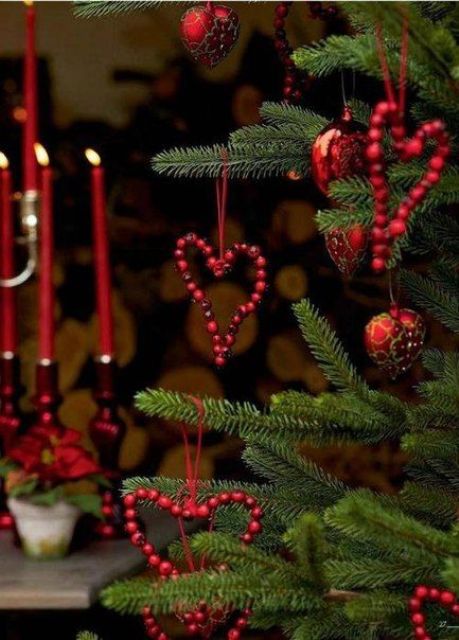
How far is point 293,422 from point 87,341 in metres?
0.95

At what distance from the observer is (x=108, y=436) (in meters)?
1.23

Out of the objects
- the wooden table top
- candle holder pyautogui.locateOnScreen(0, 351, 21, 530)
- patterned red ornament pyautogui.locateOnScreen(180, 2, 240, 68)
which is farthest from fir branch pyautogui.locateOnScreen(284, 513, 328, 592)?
candle holder pyautogui.locateOnScreen(0, 351, 21, 530)

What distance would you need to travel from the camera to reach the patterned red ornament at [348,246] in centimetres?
75

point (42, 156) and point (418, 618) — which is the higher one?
point (42, 156)

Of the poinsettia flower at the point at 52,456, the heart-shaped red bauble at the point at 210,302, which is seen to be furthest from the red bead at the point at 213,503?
→ the poinsettia flower at the point at 52,456

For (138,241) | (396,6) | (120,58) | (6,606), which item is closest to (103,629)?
(6,606)

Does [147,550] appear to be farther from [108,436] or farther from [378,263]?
[108,436]

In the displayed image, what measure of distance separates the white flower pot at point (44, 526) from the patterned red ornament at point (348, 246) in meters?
0.52

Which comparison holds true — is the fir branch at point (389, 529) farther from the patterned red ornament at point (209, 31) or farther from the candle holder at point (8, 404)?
the candle holder at point (8, 404)

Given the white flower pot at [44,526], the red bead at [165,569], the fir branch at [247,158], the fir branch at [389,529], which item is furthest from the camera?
the white flower pot at [44,526]

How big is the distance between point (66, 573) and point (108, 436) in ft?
0.62

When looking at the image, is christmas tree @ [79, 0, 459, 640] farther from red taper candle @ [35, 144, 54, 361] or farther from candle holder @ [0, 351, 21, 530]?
candle holder @ [0, 351, 21, 530]

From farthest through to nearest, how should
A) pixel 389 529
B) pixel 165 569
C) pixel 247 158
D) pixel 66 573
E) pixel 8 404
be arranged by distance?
pixel 8 404 < pixel 66 573 < pixel 247 158 < pixel 165 569 < pixel 389 529

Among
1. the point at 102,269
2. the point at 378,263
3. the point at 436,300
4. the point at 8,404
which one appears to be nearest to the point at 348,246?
the point at 436,300
